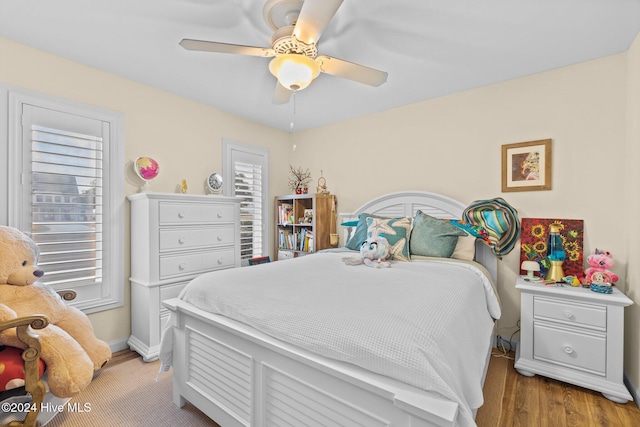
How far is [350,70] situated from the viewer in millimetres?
1907

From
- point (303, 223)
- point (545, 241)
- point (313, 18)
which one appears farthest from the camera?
point (303, 223)

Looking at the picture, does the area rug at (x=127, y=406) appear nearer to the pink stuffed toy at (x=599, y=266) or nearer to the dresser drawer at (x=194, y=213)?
the dresser drawer at (x=194, y=213)

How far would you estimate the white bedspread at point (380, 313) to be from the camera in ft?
3.33

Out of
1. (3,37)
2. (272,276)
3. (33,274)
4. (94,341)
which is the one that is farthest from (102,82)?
(272,276)

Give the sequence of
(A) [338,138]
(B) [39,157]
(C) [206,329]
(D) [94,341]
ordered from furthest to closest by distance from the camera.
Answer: (A) [338,138] → (B) [39,157] → (D) [94,341] → (C) [206,329]

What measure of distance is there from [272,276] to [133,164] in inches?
75.8

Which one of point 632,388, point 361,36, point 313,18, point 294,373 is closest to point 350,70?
point 361,36

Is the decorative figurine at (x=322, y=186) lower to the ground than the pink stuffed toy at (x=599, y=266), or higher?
higher

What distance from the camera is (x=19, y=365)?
1531 millimetres

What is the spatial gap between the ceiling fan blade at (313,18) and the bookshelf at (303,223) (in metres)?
2.21

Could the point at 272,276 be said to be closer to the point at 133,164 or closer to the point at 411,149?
the point at 133,164

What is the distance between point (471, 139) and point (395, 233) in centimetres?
127

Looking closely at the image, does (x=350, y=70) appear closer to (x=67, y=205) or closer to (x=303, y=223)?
(x=303, y=223)

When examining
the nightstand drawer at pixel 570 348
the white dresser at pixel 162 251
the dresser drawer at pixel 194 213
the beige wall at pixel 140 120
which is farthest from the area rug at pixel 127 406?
the nightstand drawer at pixel 570 348
